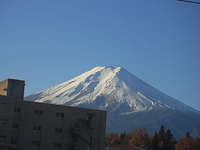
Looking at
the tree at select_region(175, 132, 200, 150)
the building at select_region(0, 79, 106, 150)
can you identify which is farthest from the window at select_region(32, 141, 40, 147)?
the tree at select_region(175, 132, 200, 150)

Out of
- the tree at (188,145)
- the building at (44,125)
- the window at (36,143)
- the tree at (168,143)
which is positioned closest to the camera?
the building at (44,125)

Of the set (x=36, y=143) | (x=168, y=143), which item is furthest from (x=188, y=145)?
(x=36, y=143)

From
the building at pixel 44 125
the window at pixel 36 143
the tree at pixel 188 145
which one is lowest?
the window at pixel 36 143

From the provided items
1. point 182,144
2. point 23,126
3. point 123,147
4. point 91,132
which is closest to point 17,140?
point 23,126

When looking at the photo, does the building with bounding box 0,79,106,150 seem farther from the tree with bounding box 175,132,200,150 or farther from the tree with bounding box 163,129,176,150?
the tree with bounding box 175,132,200,150

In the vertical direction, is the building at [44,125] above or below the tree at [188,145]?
below

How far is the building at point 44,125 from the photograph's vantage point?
44938 millimetres

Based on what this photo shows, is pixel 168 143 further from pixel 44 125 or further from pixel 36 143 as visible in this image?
pixel 36 143

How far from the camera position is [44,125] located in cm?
4750

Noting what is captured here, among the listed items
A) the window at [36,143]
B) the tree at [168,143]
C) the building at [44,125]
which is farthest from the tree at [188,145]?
the window at [36,143]

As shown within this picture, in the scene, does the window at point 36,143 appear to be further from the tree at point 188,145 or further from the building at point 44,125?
the tree at point 188,145

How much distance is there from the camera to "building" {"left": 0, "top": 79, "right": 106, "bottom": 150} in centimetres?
4494

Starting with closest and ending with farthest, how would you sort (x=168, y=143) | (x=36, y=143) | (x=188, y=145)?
(x=36, y=143)
(x=168, y=143)
(x=188, y=145)

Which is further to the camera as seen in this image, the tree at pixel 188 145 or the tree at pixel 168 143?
the tree at pixel 188 145
